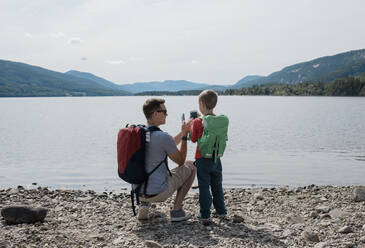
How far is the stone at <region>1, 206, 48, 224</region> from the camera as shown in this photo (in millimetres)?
8016

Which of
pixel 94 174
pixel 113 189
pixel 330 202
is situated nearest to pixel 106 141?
pixel 94 174

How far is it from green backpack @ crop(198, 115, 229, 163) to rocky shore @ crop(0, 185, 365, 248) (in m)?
1.61

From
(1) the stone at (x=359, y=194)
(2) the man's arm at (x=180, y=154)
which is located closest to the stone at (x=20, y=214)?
(2) the man's arm at (x=180, y=154)

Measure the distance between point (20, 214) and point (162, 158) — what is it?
3.51 meters

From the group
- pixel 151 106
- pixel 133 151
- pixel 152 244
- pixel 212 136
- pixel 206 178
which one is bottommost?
pixel 152 244

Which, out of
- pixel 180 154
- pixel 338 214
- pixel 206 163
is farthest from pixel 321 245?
pixel 180 154

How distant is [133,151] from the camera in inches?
288

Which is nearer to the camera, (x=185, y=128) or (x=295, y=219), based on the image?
(x=185, y=128)

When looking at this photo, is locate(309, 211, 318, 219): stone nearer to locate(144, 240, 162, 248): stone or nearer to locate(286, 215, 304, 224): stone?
locate(286, 215, 304, 224): stone

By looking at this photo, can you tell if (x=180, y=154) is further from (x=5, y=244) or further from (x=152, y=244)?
(x=5, y=244)

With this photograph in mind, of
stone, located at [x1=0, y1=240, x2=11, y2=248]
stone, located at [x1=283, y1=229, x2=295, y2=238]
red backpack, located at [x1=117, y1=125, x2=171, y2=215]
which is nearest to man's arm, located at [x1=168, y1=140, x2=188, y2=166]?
red backpack, located at [x1=117, y1=125, x2=171, y2=215]

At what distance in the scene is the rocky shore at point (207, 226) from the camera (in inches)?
268

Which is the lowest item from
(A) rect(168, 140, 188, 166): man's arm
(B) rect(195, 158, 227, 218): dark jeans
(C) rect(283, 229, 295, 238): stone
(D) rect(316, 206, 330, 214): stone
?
(D) rect(316, 206, 330, 214): stone

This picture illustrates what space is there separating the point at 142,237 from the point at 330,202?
6099 millimetres
